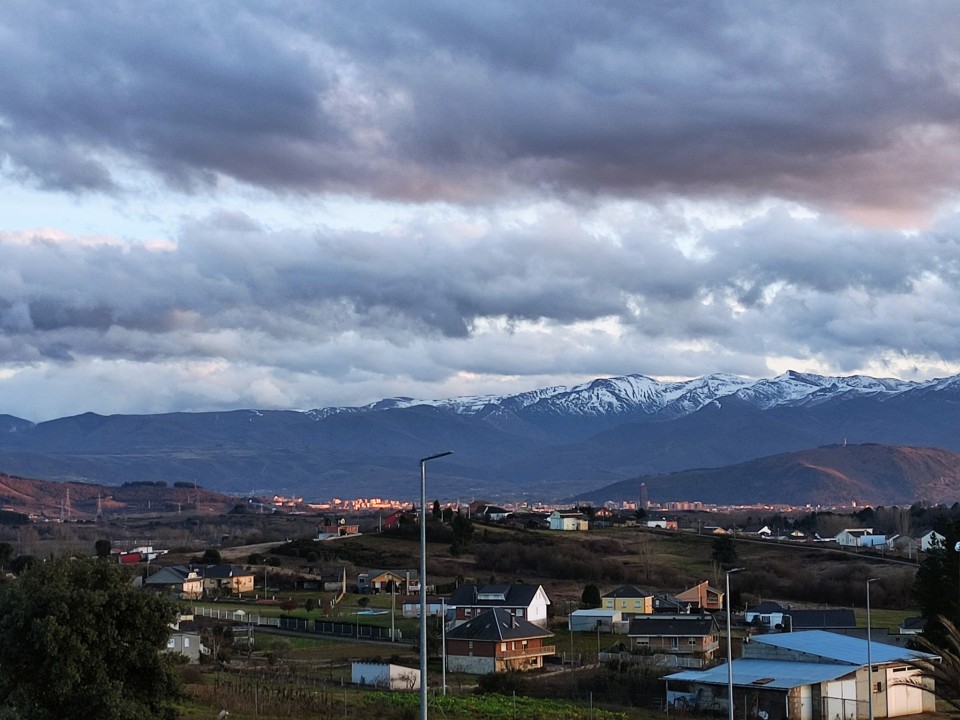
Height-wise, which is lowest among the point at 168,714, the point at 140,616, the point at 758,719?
the point at 758,719

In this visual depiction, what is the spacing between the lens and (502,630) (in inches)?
2616

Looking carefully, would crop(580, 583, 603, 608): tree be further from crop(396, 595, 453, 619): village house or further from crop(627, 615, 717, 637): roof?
crop(627, 615, 717, 637): roof

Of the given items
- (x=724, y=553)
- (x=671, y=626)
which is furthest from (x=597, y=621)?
(x=724, y=553)

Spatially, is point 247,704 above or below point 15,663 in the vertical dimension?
below

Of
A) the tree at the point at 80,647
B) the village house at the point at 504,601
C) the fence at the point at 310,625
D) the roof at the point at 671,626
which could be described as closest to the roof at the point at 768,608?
the roof at the point at 671,626

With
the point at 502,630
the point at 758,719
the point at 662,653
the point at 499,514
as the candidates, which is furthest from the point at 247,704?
the point at 499,514

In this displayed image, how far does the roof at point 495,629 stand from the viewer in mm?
66312

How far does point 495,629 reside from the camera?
219ft

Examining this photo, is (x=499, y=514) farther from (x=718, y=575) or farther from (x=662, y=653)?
(x=662, y=653)

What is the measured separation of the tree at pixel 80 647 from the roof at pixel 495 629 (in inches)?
1480

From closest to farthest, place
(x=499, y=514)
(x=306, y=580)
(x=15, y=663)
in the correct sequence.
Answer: (x=15, y=663) < (x=306, y=580) < (x=499, y=514)

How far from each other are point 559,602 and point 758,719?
48.6 m

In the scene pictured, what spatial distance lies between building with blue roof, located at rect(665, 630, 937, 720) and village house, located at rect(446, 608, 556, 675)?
13196mm

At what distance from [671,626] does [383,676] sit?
22582 millimetres
